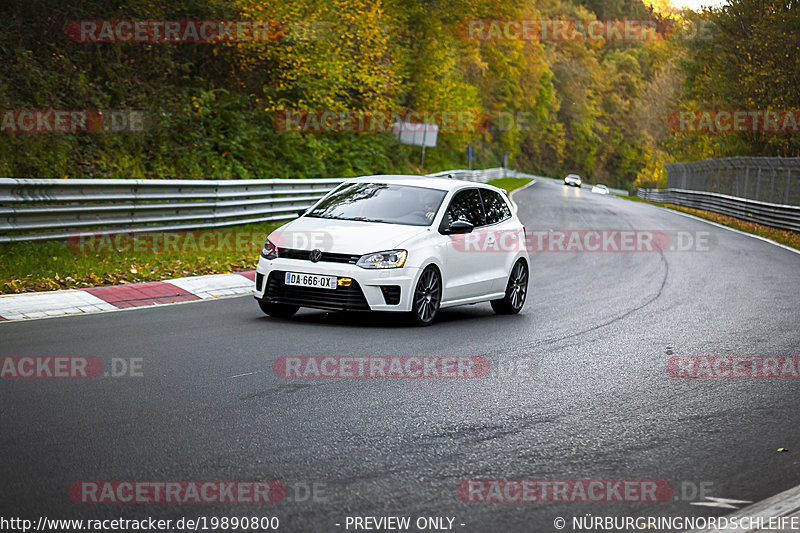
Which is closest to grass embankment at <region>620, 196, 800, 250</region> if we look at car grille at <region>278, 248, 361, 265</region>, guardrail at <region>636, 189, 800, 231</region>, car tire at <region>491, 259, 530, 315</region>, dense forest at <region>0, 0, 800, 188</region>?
guardrail at <region>636, 189, 800, 231</region>

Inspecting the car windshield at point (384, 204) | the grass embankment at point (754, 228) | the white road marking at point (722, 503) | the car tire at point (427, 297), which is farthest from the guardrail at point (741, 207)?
the white road marking at point (722, 503)

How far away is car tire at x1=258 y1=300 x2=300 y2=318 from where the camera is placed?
35.5ft

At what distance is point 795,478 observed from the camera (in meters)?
5.38

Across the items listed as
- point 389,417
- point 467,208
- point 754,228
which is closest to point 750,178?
point 754,228

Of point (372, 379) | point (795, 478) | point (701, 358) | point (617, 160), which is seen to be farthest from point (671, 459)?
point (617, 160)

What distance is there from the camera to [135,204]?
16.3 meters

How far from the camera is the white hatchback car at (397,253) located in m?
10.2

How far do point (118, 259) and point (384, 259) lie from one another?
19.3 ft

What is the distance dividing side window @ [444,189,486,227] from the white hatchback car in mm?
15

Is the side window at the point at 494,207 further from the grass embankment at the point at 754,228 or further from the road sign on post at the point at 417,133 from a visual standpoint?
the road sign on post at the point at 417,133

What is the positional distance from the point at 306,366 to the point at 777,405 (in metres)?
3.76

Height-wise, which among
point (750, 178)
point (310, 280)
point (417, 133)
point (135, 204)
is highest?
point (417, 133)

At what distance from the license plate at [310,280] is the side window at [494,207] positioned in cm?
289

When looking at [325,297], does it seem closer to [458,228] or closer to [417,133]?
[458,228]
